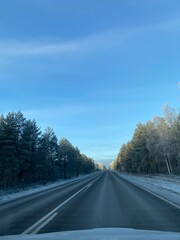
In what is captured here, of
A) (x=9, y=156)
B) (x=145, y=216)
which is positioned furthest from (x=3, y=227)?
(x=9, y=156)

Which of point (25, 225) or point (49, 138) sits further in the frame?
point (49, 138)

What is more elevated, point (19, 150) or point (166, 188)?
point (19, 150)

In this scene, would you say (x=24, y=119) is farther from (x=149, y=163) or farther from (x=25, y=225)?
(x=25, y=225)

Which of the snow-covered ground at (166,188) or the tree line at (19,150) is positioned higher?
the tree line at (19,150)

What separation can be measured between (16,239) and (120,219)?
13.8 feet

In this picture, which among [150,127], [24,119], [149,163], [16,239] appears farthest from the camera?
[149,163]

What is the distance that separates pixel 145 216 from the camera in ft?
29.2

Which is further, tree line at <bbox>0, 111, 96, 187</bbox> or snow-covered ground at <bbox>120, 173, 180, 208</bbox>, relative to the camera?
tree line at <bbox>0, 111, 96, 187</bbox>

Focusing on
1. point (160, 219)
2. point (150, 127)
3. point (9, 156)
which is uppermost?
point (150, 127)

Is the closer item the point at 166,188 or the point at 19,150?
the point at 166,188

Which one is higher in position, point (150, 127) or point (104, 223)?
point (150, 127)

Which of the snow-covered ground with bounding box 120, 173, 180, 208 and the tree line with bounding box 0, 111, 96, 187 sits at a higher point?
the tree line with bounding box 0, 111, 96, 187

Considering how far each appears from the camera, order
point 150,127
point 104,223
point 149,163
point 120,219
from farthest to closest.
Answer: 1. point 149,163
2. point 150,127
3. point 120,219
4. point 104,223

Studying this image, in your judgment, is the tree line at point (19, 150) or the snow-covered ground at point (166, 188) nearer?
the snow-covered ground at point (166, 188)
